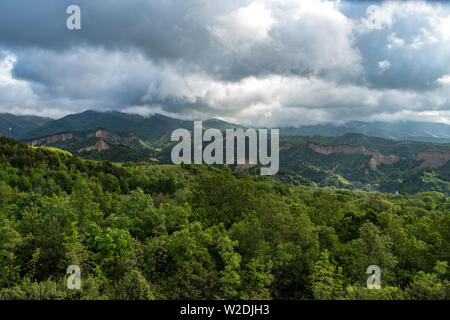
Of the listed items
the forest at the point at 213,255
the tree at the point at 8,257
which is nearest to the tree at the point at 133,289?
the forest at the point at 213,255

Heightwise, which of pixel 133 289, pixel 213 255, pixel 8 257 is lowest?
pixel 213 255

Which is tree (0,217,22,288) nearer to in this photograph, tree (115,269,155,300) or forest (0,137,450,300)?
forest (0,137,450,300)

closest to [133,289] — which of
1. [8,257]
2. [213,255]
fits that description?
[213,255]

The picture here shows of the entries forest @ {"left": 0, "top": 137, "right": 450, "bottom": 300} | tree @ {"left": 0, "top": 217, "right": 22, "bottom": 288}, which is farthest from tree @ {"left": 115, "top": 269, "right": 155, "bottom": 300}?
tree @ {"left": 0, "top": 217, "right": 22, "bottom": 288}

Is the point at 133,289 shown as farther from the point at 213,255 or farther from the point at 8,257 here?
the point at 8,257

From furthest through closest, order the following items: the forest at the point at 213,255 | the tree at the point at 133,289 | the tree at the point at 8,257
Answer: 1. the tree at the point at 8,257
2. the forest at the point at 213,255
3. the tree at the point at 133,289

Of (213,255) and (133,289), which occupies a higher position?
(133,289)

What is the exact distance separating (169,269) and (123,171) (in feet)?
449

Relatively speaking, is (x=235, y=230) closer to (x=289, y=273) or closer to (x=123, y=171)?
(x=289, y=273)

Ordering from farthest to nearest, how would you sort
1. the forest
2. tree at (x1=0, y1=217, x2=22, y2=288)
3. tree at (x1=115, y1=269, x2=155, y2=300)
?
tree at (x1=0, y1=217, x2=22, y2=288) < the forest < tree at (x1=115, y1=269, x2=155, y2=300)

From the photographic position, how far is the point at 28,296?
19750 millimetres

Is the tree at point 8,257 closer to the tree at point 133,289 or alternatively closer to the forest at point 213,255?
the forest at point 213,255
